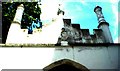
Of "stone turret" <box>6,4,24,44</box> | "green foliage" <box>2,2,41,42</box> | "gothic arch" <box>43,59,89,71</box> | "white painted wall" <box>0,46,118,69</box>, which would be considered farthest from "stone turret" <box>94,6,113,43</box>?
"green foliage" <box>2,2,41,42</box>

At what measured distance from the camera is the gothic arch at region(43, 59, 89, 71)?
24.7 ft

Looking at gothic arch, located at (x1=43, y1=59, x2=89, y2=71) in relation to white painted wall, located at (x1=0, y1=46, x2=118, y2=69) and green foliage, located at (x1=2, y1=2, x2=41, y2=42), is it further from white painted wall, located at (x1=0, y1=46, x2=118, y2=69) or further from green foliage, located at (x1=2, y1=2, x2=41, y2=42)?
green foliage, located at (x1=2, y1=2, x2=41, y2=42)

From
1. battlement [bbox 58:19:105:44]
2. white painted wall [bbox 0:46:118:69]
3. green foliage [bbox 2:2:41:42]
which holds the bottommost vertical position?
white painted wall [bbox 0:46:118:69]

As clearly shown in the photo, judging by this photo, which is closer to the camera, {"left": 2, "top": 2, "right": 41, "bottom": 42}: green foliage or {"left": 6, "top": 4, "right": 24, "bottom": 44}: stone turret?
{"left": 6, "top": 4, "right": 24, "bottom": 44}: stone turret

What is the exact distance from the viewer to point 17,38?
27.1 feet

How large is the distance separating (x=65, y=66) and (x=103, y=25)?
2514mm

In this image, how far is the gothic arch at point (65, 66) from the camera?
7.54m

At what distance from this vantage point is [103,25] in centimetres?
876

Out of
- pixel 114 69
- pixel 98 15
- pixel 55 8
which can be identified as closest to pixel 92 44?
pixel 114 69

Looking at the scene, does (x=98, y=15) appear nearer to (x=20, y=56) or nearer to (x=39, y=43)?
(x=39, y=43)

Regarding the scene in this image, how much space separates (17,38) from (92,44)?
3.03 m

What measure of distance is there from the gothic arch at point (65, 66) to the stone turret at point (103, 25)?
1649 millimetres

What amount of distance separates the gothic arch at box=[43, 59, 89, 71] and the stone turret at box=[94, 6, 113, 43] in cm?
165

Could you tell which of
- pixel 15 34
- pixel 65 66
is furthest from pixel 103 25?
pixel 15 34
